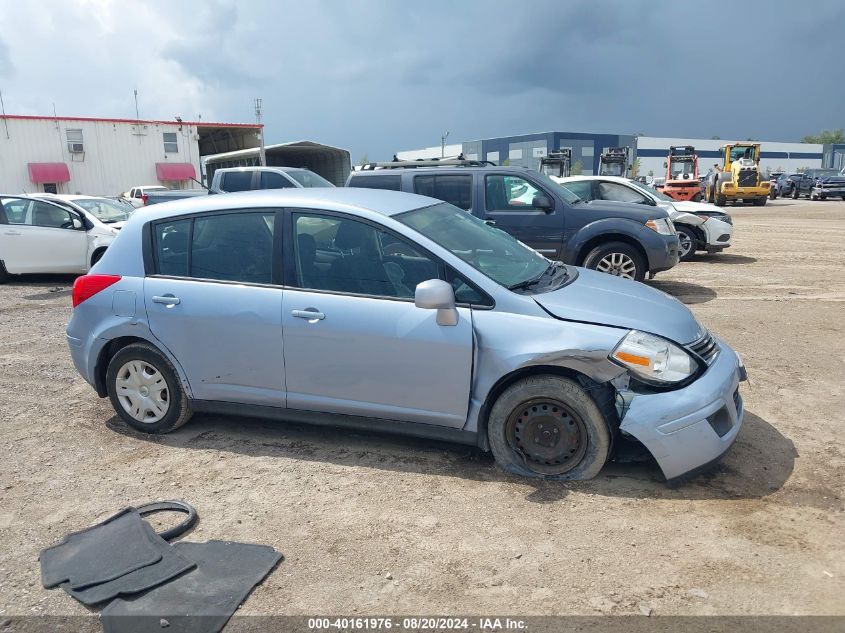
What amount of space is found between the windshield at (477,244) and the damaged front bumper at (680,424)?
1050 mm

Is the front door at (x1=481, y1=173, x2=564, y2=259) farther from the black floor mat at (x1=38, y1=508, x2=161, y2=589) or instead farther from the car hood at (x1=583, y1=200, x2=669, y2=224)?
the black floor mat at (x1=38, y1=508, x2=161, y2=589)

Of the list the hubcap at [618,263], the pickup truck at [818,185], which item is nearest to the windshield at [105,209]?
the hubcap at [618,263]

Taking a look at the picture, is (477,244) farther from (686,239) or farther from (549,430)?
(686,239)

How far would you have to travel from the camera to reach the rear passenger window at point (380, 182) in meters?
9.22

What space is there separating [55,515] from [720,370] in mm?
3862

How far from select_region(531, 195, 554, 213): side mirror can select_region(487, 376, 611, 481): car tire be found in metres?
5.70

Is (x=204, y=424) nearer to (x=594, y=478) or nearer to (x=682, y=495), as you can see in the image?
(x=594, y=478)

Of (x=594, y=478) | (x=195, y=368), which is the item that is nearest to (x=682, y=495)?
(x=594, y=478)

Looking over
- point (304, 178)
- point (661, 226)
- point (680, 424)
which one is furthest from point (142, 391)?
point (304, 178)

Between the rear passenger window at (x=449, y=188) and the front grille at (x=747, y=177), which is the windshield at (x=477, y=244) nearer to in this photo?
the rear passenger window at (x=449, y=188)

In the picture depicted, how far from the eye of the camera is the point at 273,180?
14.3 meters

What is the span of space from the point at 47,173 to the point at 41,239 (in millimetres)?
25727

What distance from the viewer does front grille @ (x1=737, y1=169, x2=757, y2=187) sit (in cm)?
3130

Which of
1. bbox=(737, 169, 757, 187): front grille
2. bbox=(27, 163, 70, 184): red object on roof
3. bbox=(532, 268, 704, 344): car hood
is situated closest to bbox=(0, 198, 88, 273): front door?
bbox=(532, 268, 704, 344): car hood
